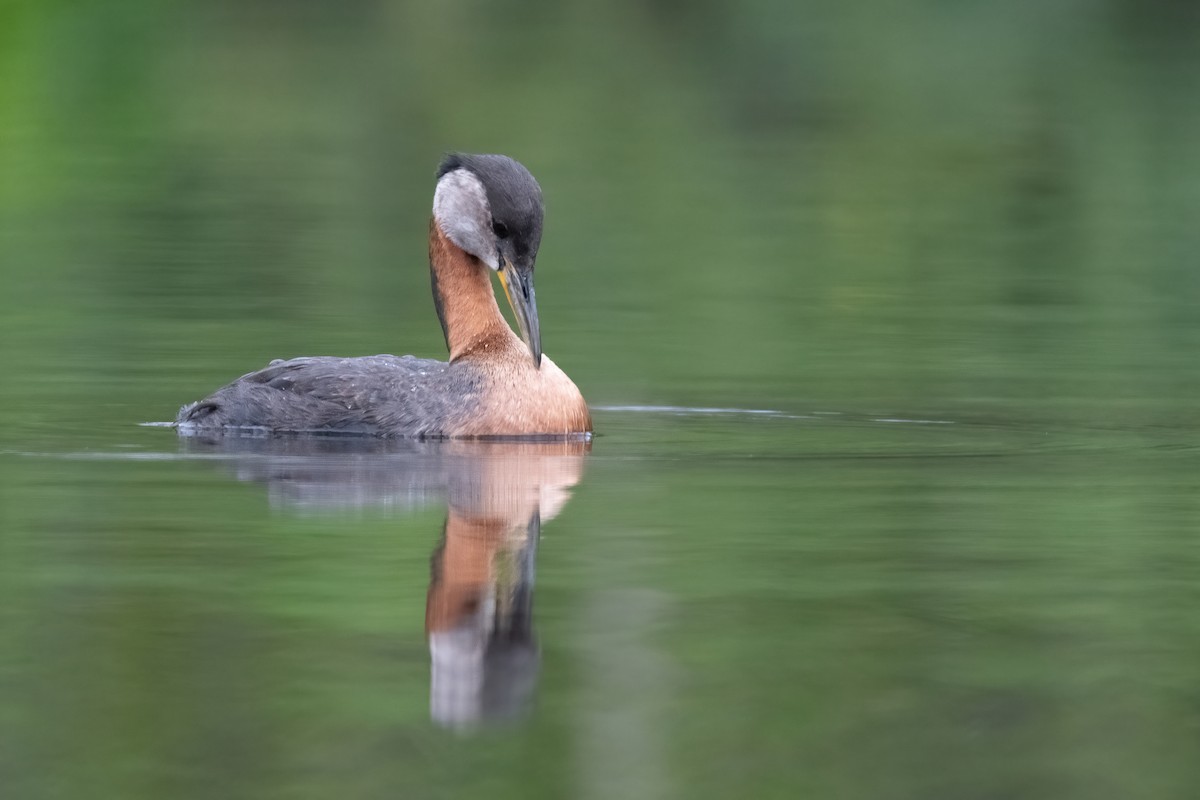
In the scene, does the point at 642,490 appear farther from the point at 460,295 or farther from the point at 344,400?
the point at 460,295

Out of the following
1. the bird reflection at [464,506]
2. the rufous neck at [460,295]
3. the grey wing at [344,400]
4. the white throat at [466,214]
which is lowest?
the bird reflection at [464,506]

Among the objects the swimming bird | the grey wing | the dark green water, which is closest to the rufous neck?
Answer: the swimming bird

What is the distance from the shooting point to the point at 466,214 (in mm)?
11758

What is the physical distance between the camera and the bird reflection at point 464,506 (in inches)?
259

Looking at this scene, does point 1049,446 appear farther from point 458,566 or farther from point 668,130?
point 668,130

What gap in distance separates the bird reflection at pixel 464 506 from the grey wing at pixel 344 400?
0.12 m

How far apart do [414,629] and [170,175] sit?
721 inches

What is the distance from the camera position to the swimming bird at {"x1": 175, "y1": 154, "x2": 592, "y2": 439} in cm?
1116

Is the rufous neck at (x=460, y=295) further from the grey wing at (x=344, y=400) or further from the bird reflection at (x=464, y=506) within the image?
the bird reflection at (x=464, y=506)

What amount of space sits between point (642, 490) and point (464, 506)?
808 mm

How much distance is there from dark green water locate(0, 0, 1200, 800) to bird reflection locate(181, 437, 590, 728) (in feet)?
0.09

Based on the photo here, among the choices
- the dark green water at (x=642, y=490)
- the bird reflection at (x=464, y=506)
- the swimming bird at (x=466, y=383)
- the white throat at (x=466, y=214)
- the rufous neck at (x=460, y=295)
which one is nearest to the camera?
the dark green water at (x=642, y=490)

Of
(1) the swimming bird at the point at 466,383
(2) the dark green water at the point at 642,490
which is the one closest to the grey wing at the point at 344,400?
(1) the swimming bird at the point at 466,383

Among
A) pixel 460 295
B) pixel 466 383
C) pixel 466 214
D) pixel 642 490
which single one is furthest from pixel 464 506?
pixel 460 295
